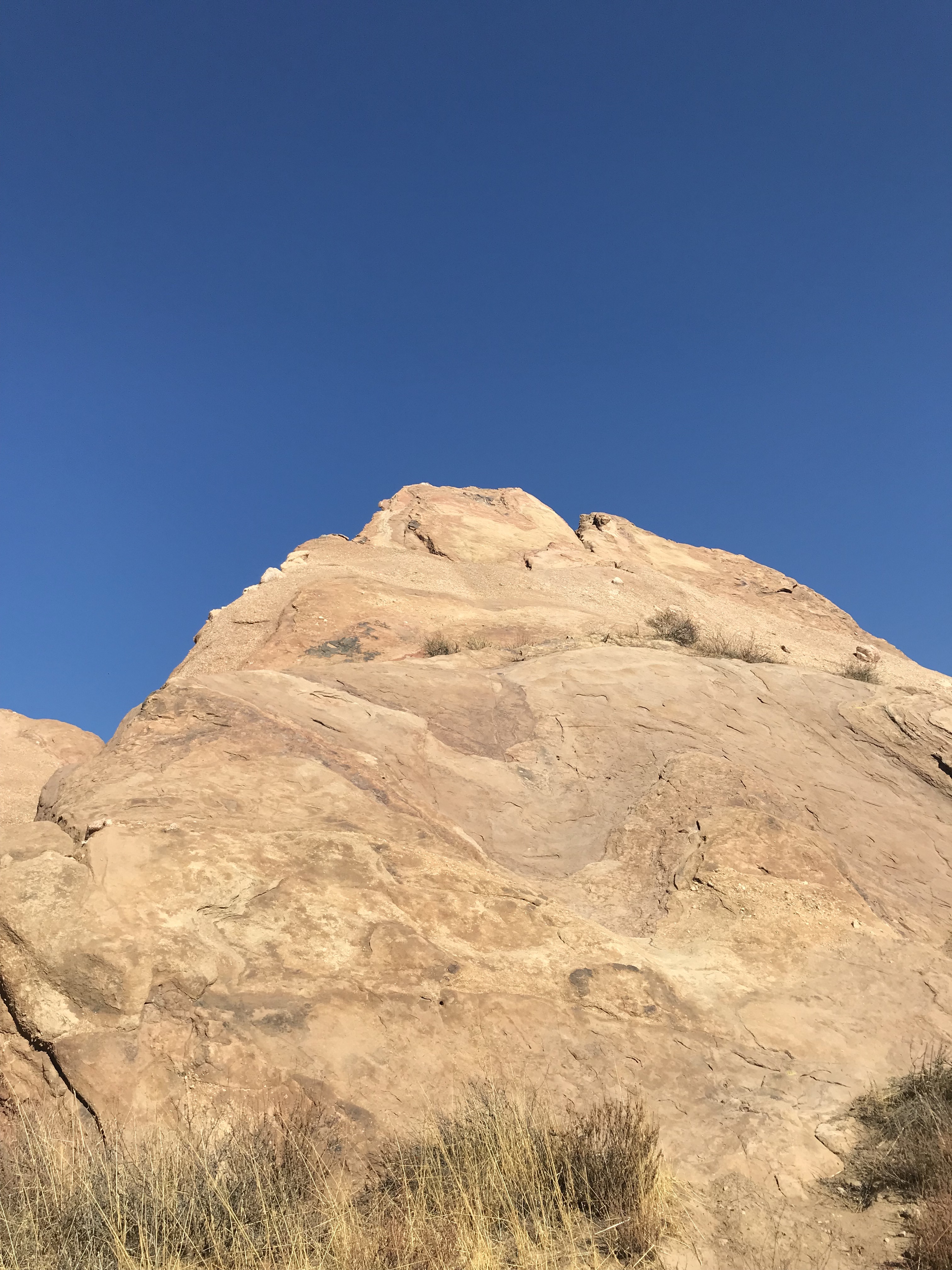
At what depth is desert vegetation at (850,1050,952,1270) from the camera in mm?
3709

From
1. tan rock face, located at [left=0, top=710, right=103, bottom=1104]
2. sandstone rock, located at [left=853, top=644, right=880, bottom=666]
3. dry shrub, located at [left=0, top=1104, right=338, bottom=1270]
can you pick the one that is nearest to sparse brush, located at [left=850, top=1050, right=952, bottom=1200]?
dry shrub, located at [left=0, top=1104, right=338, bottom=1270]

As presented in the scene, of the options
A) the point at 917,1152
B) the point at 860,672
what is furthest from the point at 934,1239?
the point at 860,672

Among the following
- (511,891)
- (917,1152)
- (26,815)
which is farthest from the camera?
(26,815)

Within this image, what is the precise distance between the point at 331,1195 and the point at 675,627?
1217 centimetres

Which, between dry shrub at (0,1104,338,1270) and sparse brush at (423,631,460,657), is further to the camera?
sparse brush at (423,631,460,657)

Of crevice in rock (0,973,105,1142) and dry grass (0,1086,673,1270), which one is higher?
crevice in rock (0,973,105,1142)

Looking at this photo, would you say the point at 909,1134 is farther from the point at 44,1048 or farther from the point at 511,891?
the point at 44,1048

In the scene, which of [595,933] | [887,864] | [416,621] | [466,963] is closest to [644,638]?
[416,621]

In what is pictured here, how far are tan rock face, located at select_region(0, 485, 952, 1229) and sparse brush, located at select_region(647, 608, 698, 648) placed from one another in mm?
2327

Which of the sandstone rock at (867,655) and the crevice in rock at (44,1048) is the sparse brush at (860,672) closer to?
the sandstone rock at (867,655)

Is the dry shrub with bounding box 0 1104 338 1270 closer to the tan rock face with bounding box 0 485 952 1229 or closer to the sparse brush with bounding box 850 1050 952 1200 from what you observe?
the tan rock face with bounding box 0 485 952 1229

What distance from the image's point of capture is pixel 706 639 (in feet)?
50.4

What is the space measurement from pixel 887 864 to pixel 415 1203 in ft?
20.5

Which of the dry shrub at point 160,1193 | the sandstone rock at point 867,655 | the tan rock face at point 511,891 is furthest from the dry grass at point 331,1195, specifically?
the sandstone rock at point 867,655
